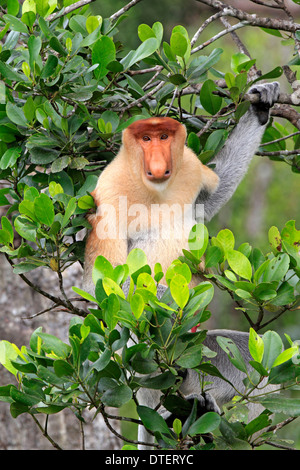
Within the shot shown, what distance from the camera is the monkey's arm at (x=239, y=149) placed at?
237 cm

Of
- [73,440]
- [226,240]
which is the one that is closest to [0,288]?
[73,440]

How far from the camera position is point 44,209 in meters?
1.67

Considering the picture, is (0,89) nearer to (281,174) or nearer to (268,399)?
(268,399)

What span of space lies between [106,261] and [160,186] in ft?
2.18

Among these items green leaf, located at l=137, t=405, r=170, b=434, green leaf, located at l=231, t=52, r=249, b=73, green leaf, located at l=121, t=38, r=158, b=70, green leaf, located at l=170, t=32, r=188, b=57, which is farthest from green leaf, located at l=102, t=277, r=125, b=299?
green leaf, located at l=231, t=52, r=249, b=73

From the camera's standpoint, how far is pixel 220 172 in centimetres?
253

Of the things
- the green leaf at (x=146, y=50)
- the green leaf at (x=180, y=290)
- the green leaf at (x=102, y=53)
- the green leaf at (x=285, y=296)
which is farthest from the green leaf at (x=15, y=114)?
the green leaf at (x=285, y=296)

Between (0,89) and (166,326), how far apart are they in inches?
34.1

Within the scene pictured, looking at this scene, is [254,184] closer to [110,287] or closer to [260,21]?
[260,21]

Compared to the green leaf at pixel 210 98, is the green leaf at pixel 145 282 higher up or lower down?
lower down

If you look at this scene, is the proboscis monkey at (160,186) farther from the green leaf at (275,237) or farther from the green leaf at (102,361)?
the green leaf at (102,361)

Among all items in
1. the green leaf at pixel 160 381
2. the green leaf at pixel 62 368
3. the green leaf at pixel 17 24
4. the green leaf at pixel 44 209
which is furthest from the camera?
the green leaf at pixel 17 24

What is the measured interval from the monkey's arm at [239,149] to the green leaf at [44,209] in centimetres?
89

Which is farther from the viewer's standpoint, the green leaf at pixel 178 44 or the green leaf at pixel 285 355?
the green leaf at pixel 178 44
